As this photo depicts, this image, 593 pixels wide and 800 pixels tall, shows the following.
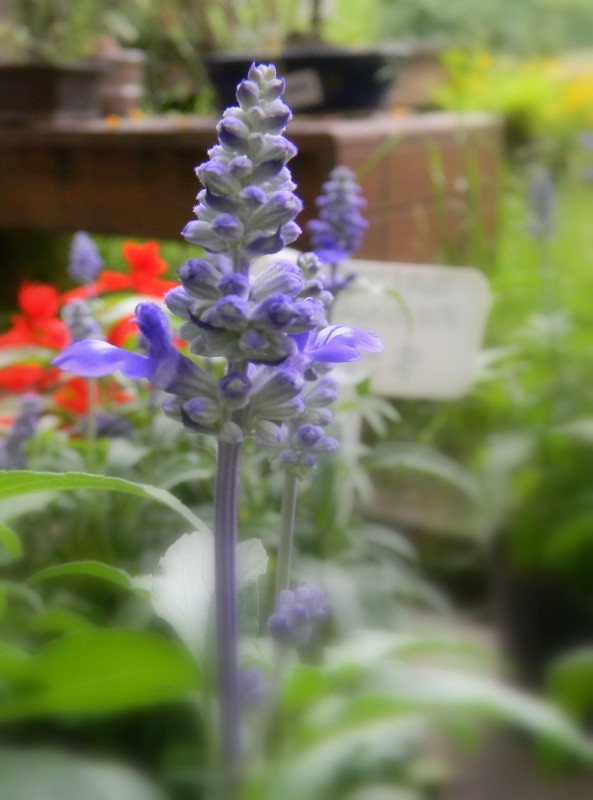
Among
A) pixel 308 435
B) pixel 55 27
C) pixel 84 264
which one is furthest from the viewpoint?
pixel 55 27

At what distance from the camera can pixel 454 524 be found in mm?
704

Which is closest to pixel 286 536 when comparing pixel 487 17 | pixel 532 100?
pixel 487 17

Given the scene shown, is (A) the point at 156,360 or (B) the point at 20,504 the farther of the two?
(B) the point at 20,504

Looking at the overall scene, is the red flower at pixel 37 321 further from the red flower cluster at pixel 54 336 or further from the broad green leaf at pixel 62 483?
the broad green leaf at pixel 62 483

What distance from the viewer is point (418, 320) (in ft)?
1.86

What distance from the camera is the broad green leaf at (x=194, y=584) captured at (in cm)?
24

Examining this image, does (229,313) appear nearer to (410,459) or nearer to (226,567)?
(226,567)

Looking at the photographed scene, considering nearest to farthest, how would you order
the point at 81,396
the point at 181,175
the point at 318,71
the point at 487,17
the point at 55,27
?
the point at 81,396 → the point at 181,175 → the point at 318,71 → the point at 55,27 → the point at 487,17

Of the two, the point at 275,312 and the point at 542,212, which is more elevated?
the point at 542,212

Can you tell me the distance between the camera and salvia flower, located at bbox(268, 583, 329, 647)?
0.27 metres

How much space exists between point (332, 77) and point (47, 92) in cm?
29

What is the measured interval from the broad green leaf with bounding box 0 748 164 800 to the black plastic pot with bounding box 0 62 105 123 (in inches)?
34.4

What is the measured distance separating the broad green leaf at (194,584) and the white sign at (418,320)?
11.9 inches

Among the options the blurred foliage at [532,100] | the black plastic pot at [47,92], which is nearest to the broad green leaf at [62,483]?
the black plastic pot at [47,92]
